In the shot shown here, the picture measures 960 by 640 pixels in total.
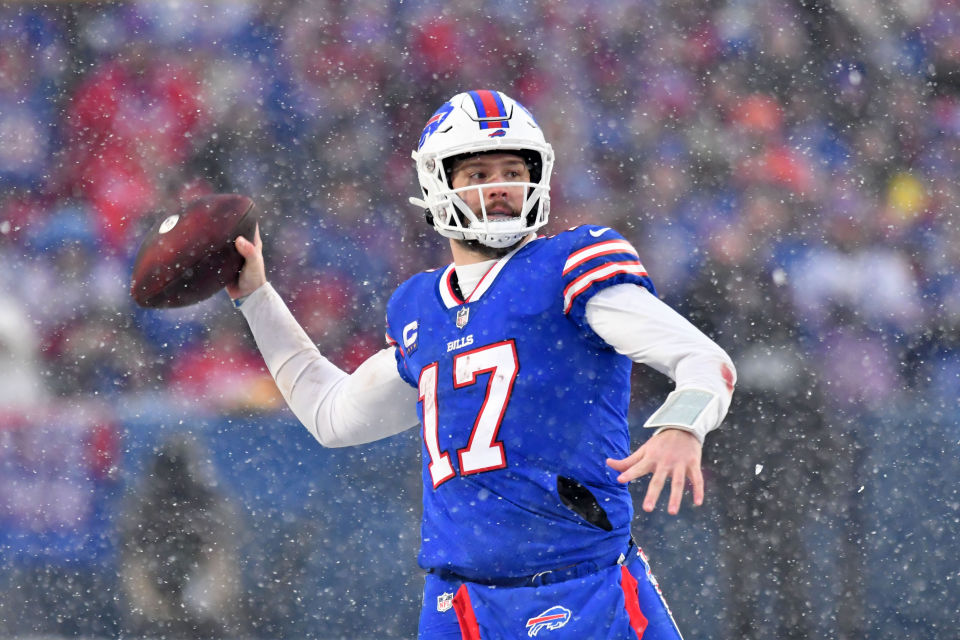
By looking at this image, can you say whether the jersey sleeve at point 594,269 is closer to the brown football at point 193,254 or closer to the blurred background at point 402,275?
the brown football at point 193,254

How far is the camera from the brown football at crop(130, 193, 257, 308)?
2.40 metres

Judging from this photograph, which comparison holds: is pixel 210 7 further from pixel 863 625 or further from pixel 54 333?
pixel 863 625

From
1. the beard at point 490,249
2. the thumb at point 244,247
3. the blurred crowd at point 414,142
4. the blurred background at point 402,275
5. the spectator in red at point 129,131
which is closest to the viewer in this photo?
the beard at point 490,249

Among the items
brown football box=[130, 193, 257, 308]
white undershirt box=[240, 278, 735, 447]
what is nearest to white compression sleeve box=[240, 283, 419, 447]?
white undershirt box=[240, 278, 735, 447]

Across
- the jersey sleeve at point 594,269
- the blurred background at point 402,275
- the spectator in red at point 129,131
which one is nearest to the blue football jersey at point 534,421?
the jersey sleeve at point 594,269

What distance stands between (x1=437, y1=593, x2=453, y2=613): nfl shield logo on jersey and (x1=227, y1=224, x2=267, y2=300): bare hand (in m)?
0.86

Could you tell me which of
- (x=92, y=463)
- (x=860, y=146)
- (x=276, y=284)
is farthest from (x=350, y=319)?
(x=860, y=146)

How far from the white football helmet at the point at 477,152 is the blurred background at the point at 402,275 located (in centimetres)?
211

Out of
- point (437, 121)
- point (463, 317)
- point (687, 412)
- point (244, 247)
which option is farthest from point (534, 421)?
point (244, 247)

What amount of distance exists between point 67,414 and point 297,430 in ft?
2.79

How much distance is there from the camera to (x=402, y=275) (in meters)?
4.37

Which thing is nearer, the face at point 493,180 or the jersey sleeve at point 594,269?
the jersey sleeve at point 594,269

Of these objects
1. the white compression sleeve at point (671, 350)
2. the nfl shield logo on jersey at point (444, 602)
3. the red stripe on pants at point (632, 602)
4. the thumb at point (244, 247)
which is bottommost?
the nfl shield logo on jersey at point (444, 602)

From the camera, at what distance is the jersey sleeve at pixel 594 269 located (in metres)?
1.85
